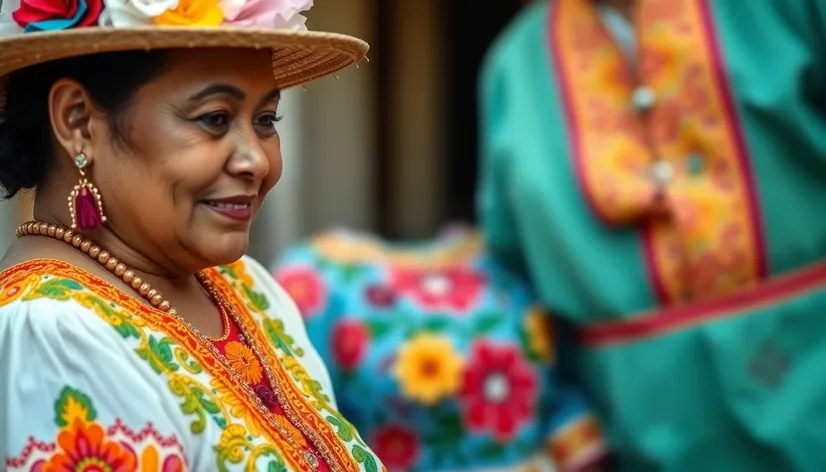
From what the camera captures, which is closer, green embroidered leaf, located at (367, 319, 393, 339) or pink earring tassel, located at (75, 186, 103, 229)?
pink earring tassel, located at (75, 186, 103, 229)

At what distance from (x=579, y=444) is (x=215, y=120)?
1821 millimetres

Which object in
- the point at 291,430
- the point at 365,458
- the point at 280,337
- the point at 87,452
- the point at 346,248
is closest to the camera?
the point at 87,452

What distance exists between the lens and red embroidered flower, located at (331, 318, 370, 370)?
3078mm

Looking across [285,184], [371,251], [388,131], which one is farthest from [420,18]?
[371,251]

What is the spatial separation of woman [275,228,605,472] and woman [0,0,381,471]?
133 cm

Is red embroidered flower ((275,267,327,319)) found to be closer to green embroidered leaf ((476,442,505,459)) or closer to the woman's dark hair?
green embroidered leaf ((476,442,505,459))

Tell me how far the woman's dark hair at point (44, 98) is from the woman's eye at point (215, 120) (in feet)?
0.26

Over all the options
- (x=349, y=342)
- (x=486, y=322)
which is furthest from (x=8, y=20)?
(x=486, y=322)

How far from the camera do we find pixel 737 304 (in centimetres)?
297

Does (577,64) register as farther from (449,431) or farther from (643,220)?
(449,431)

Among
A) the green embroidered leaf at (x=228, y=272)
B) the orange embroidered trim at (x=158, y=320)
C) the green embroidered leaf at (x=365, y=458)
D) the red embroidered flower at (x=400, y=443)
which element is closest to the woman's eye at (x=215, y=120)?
the orange embroidered trim at (x=158, y=320)

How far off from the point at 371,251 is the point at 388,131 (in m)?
2.67

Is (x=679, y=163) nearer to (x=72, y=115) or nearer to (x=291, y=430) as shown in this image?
(x=291, y=430)

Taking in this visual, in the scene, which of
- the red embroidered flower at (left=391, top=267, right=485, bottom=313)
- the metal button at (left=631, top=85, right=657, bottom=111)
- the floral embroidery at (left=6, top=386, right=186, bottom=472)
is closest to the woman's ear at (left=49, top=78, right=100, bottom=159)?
the floral embroidery at (left=6, top=386, right=186, bottom=472)
